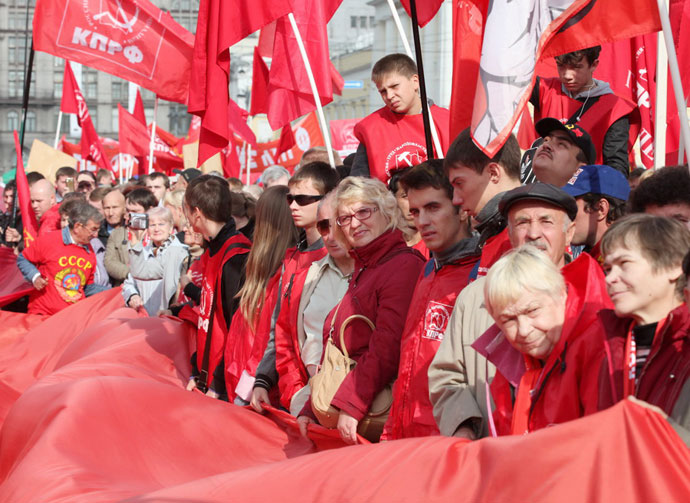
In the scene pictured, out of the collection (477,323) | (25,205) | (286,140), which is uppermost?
(477,323)

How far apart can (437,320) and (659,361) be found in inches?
53.7

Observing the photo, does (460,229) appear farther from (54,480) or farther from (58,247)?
(58,247)

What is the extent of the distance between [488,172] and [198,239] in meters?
4.03

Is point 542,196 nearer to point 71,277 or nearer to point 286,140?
point 71,277

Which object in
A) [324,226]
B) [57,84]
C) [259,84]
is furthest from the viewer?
[57,84]

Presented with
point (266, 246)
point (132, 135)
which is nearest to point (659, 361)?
point (266, 246)

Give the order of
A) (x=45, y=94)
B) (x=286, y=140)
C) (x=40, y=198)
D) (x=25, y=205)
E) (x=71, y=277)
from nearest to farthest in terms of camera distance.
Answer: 1. (x=71, y=277)
2. (x=25, y=205)
3. (x=40, y=198)
4. (x=286, y=140)
5. (x=45, y=94)

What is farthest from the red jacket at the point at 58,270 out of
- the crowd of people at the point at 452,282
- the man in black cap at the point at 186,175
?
the man in black cap at the point at 186,175

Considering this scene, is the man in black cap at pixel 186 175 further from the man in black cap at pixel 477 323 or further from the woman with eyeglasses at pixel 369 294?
the man in black cap at pixel 477 323

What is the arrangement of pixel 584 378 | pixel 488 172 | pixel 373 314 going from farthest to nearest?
pixel 373 314, pixel 488 172, pixel 584 378

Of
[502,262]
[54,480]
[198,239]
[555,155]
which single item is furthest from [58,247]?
[502,262]

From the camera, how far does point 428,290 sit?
171 inches

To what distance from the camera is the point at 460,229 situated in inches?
178

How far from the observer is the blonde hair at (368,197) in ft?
16.6
